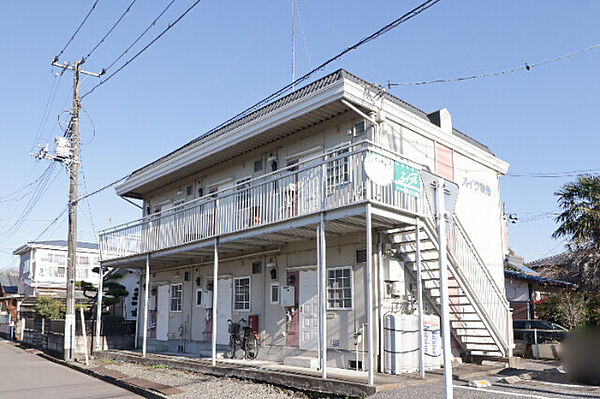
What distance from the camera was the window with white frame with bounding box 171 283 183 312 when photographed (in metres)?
18.0

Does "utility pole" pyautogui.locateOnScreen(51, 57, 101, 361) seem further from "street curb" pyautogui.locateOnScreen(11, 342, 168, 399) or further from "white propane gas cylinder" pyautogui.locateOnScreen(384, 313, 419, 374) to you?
"white propane gas cylinder" pyautogui.locateOnScreen(384, 313, 419, 374)

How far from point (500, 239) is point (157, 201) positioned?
499 inches

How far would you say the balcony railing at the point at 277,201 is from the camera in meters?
10.4

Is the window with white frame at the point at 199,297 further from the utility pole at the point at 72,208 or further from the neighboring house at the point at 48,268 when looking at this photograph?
the neighboring house at the point at 48,268

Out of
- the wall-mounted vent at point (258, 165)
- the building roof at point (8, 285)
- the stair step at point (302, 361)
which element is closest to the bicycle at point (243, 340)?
the stair step at point (302, 361)

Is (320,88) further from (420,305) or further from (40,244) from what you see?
(40,244)

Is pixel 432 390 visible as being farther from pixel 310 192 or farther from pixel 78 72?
pixel 78 72

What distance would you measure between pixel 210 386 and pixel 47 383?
5.04 metres

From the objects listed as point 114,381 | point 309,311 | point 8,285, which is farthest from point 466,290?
point 8,285

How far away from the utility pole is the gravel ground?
196 inches

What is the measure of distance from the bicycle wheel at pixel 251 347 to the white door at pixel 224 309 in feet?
5.11

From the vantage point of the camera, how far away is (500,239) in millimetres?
16391

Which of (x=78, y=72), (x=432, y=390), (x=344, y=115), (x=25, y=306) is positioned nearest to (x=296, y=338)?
(x=432, y=390)

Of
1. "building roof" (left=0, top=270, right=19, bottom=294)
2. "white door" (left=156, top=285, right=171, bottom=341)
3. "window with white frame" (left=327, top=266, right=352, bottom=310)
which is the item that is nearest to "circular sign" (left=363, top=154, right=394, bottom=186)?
"window with white frame" (left=327, top=266, right=352, bottom=310)
